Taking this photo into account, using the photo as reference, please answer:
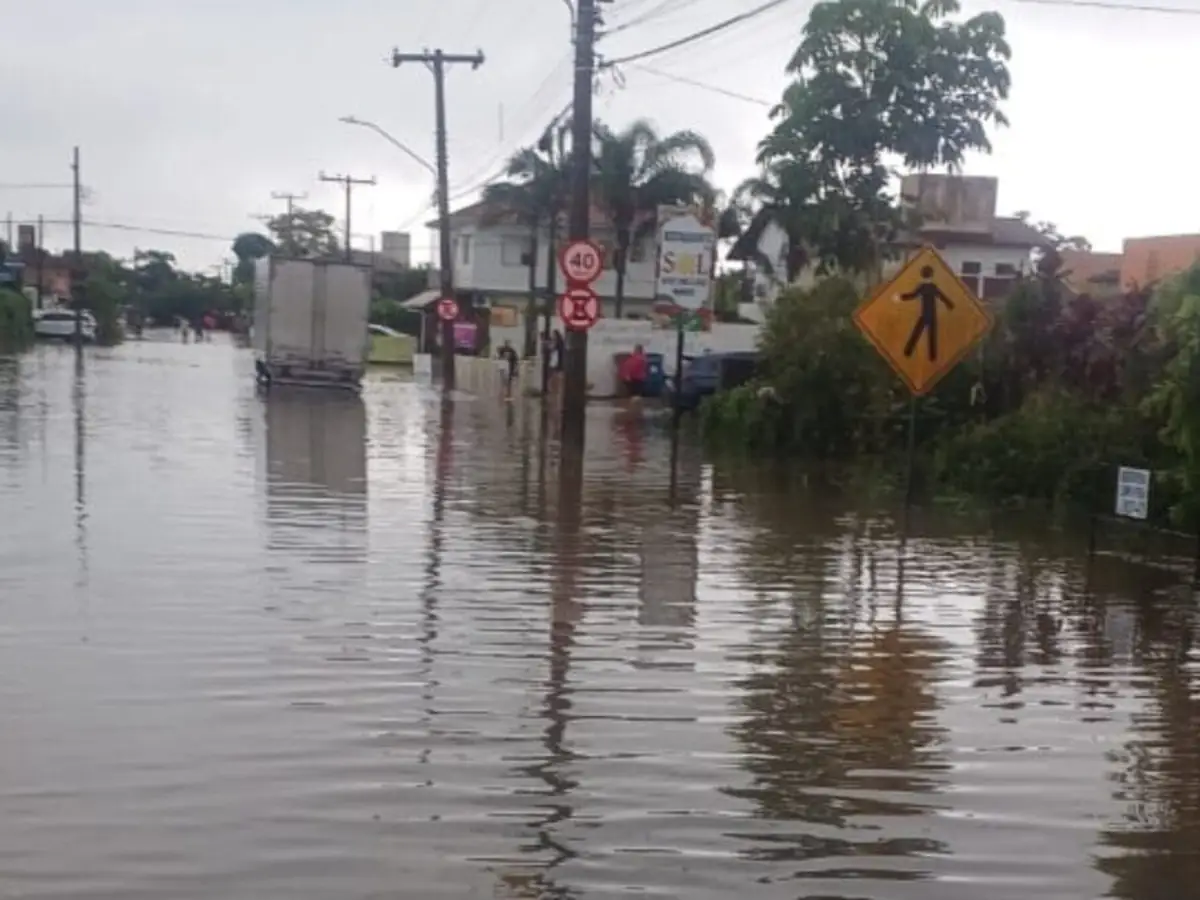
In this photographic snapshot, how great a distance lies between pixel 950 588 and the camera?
13.0 metres

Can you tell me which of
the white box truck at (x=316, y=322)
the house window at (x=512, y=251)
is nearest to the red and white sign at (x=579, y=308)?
the white box truck at (x=316, y=322)

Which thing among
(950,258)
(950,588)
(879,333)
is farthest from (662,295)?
(950,258)

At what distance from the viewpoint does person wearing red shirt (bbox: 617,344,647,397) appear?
142 ft

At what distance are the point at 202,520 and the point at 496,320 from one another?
168 feet

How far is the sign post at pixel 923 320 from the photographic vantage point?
15.1m

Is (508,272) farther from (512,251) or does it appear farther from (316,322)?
(316,322)

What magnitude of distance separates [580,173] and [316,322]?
1727cm

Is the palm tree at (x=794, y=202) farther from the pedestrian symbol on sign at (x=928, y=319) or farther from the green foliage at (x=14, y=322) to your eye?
the green foliage at (x=14, y=322)

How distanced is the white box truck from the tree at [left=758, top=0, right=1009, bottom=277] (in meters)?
11.9

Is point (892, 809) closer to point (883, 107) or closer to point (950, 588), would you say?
point (950, 588)

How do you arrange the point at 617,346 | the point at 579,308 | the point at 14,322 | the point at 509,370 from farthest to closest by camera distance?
the point at 14,322 → the point at 509,370 → the point at 617,346 → the point at 579,308

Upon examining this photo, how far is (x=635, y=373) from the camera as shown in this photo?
43.3m

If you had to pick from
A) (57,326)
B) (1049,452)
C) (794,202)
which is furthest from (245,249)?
(1049,452)

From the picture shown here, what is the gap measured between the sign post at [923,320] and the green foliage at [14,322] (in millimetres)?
59460
